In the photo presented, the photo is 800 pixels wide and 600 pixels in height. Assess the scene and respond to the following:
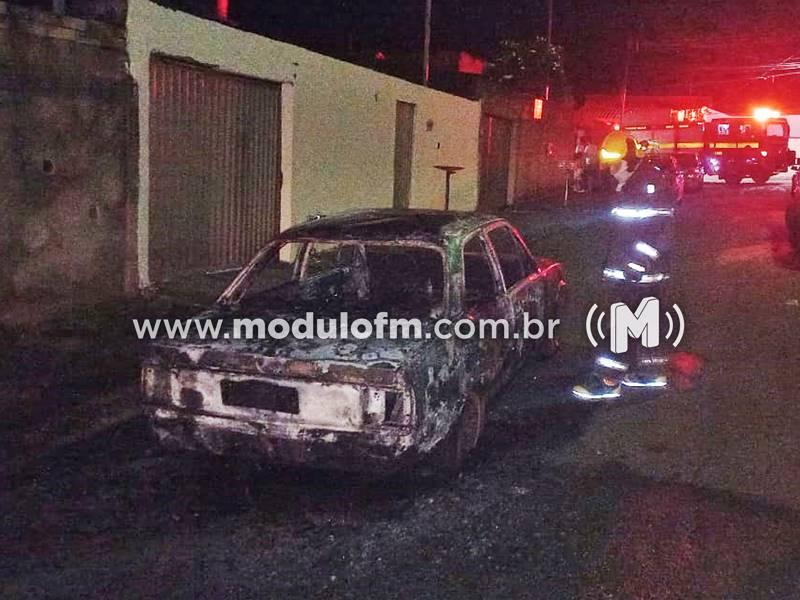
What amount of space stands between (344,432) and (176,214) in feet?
19.9

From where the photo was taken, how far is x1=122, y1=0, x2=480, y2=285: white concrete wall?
9.20 m

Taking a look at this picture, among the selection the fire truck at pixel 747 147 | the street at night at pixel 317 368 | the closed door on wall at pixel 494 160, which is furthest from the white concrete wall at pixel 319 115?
the fire truck at pixel 747 147

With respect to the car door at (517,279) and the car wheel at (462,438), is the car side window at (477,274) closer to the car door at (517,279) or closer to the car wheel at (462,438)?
the car door at (517,279)

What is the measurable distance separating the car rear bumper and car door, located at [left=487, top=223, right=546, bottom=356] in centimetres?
167

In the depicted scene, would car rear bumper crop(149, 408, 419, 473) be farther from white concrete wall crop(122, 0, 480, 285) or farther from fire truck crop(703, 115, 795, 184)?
fire truck crop(703, 115, 795, 184)

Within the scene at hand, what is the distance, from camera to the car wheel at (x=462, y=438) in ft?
16.2

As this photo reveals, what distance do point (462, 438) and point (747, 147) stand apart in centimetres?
3306

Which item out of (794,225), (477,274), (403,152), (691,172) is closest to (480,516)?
(477,274)

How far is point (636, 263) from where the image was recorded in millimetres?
6750

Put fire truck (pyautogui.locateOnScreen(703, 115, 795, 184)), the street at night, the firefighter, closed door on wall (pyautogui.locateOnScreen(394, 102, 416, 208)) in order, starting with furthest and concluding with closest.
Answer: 1. fire truck (pyautogui.locateOnScreen(703, 115, 795, 184))
2. closed door on wall (pyautogui.locateOnScreen(394, 102, 416, 208))
3. the firefighter
4. the street at night

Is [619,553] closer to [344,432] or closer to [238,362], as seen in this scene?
[344,432]

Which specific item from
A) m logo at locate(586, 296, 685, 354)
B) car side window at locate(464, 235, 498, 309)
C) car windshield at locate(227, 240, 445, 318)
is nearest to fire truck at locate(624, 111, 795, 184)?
m logo at locate(586, 296, 685, 354)

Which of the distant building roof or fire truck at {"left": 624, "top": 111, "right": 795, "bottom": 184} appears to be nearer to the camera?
fire truck at {"left": 624, "top": 111, "right": 795, "bottom": 184}

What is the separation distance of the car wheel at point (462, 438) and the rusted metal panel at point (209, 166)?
531cm
